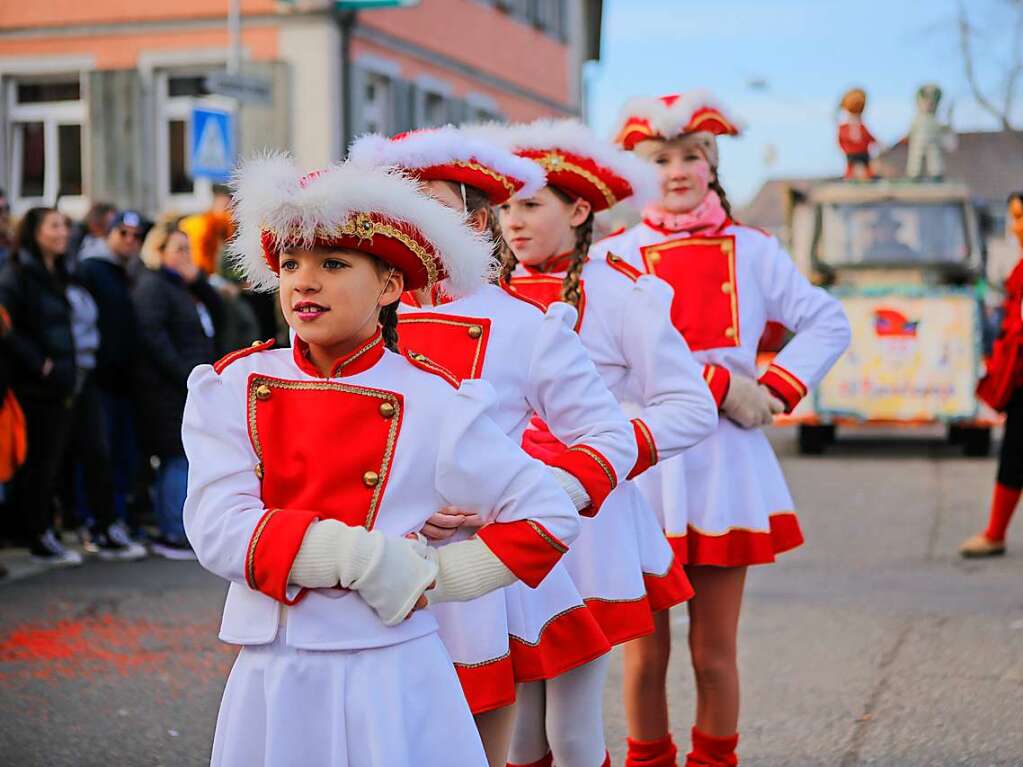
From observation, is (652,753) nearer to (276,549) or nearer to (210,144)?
(276,549)

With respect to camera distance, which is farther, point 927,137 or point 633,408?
point 927,137

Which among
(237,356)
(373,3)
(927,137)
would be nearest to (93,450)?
(237,356)

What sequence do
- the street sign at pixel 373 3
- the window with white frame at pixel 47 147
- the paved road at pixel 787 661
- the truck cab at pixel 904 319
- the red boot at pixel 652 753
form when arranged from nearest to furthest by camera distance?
the red boot at pixel 652 753 < the paved road at pixel 787 661 < the truck cab at pixel 904 319 < the street sign at pixel 373 3 < the window with white frame at pixel 47 147

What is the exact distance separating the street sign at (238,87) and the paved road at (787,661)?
4.60 meters

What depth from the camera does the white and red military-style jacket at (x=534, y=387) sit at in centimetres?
349

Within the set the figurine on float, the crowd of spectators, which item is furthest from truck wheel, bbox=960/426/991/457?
the crowd of spectators

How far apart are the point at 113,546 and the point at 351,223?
22.9 feet

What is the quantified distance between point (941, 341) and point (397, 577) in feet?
43.6

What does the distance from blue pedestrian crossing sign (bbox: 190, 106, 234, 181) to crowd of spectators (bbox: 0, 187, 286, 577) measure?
203cm

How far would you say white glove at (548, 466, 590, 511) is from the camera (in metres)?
3.38

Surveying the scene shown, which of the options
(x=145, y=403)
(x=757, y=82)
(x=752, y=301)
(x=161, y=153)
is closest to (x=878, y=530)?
(x=145, y=403)

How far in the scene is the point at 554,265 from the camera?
13.6 ft

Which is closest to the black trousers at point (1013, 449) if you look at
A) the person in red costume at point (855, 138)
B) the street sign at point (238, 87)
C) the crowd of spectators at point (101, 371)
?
the crowd of spectators at point (101, 371)

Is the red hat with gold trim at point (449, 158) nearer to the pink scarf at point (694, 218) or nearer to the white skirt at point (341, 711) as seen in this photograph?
the white skirt at point (341, 711)
